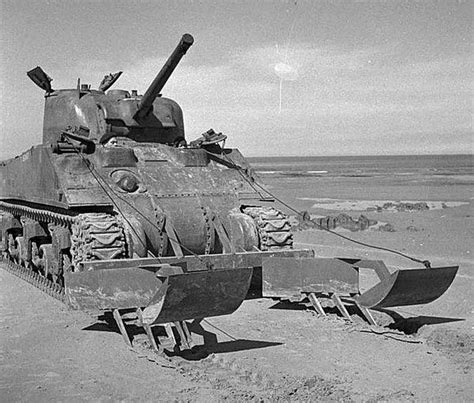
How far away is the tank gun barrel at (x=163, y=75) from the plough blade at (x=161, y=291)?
378cm

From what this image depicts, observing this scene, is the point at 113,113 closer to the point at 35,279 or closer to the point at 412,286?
the point at 35,279

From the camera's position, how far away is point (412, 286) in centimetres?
891

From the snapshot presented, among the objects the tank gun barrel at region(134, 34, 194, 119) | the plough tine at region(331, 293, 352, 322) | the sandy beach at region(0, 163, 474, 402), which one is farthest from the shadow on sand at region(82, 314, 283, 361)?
the tank gun barrel at region(134, 34, 194, 119)

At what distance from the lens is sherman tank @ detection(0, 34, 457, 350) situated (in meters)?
8.52

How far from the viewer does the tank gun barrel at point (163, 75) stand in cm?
1102

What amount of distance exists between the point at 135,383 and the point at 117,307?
1765 millimetres

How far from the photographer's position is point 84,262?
9000 millimetres

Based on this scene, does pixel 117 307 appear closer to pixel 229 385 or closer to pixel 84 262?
pixel 84 262

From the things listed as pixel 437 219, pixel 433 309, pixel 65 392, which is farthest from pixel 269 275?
pixel 437 219

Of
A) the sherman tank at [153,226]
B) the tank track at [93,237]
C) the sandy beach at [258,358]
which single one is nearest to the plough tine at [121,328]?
the sherman tank at [153,226]

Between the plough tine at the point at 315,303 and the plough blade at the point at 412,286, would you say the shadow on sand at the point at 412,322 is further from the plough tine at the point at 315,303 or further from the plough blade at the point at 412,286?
the plough tine at the point at 315,303

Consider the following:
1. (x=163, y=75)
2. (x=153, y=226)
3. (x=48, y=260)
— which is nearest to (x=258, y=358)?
(x=153, y=226)

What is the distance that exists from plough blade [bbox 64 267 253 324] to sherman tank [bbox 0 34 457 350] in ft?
0.04

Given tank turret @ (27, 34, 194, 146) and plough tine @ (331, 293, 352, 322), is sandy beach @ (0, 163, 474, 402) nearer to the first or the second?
plough tine @ (331, 293, 352, 322)
